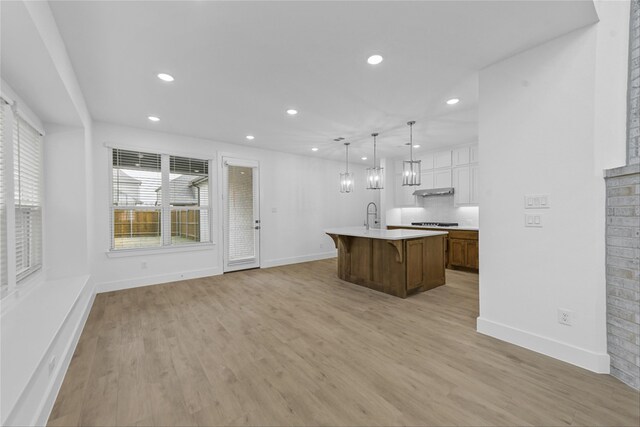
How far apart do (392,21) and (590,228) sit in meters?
2.17

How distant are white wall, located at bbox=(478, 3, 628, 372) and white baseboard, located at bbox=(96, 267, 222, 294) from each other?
4.49 m

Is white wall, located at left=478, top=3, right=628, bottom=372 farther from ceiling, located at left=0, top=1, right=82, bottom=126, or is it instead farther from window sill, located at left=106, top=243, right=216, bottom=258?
window sill, located at left=106, top=243, right=216, bottom=258

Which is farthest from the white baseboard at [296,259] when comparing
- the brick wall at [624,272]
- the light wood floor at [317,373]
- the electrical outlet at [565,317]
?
the brick wall at [624,272]

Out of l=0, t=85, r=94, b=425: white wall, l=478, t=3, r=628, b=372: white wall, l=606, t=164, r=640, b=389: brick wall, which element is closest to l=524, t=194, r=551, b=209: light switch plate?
l=478, t=3, r=628, b=372: white wall

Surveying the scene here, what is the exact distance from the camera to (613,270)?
79.0 inches

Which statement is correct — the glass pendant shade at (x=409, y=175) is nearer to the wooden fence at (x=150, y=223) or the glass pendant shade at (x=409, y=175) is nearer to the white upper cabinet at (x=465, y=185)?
the white upper cabinet at (x=465, y=185)

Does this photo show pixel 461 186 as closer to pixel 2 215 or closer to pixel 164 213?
pixel 164 213

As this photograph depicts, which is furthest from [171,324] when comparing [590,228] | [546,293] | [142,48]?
[590,228]

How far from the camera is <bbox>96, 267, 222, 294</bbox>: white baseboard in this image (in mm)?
4203

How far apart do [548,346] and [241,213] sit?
507 cm

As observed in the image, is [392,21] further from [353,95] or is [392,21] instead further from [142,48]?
[142,48]

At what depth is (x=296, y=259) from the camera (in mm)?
6480

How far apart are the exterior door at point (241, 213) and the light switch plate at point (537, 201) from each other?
468 centimetres

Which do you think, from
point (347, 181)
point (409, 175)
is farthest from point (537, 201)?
point (347, 181)
